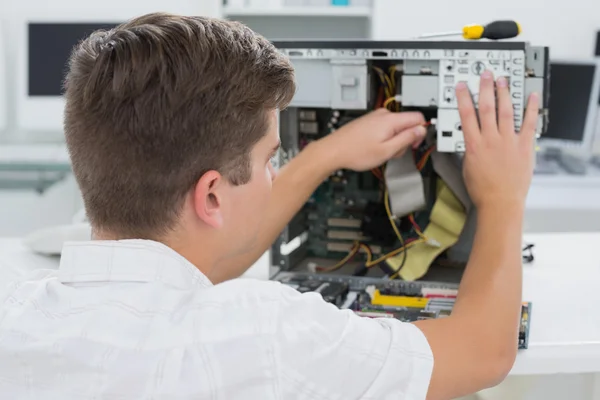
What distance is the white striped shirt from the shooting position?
0.78 meters

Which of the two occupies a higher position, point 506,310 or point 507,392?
point 506,310

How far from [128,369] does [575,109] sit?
112 inches

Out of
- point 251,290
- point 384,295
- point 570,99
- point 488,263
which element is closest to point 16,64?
point 570,99

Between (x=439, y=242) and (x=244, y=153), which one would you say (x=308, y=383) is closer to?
(x=244, y=153)

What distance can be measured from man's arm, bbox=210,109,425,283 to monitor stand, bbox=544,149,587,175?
7.02 feet

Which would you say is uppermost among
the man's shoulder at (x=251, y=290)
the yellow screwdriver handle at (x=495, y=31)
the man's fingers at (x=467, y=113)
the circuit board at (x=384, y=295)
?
the yellow screwdriver handle at (x=495, y=31)

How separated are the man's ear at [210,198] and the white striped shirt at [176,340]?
0.06 meters

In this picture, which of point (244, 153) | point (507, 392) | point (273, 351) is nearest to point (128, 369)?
point (273, 351)

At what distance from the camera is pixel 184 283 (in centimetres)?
86

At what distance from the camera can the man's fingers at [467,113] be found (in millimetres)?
1259

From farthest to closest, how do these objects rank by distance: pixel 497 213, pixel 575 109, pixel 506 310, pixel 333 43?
1. pixel 575 109
2. pixel 333 43
3. pixel 497 213
4. pixel 506 310

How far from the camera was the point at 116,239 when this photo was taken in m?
0.91

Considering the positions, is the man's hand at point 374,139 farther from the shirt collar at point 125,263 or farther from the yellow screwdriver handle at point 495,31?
the shirt collar at point 125,263

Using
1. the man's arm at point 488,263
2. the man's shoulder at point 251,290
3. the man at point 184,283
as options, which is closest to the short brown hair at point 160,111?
the man at point 184,283
